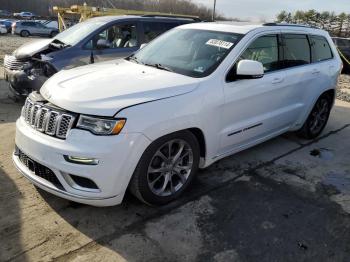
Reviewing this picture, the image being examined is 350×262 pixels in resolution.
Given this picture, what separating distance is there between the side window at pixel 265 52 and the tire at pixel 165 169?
51.1 inches

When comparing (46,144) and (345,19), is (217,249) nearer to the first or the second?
(46,144)

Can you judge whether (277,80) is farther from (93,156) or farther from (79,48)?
(79,48)

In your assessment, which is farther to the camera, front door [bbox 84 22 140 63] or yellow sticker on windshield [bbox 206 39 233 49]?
front door [bbox 84 22 140 63]

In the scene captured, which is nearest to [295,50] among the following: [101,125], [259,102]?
[259,102]

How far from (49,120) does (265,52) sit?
2.73 meters

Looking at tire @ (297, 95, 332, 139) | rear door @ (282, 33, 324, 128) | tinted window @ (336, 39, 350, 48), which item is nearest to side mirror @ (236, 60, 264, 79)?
rear door @ (282, 33, 324, 128)

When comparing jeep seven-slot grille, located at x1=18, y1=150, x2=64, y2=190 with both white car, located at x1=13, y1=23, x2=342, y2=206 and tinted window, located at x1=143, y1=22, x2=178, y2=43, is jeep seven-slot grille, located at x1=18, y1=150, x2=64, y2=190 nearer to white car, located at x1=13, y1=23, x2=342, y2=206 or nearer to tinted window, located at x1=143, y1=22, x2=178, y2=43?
white car, located at x1=13, y1=23, x2=342, y2=206

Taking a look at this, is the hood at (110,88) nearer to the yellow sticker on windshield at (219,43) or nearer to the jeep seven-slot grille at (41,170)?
the jeep seven-slot grille at (41,170)

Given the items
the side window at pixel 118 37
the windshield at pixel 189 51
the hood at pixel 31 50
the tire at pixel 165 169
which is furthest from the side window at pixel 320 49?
the hood at pixel 31 50

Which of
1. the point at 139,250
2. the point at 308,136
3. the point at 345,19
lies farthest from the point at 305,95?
the point at 345,19

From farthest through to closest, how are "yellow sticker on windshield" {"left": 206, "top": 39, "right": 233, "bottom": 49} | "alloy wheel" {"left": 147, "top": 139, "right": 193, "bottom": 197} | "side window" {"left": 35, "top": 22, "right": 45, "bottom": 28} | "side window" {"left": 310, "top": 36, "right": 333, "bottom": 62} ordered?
"side window" {"left": 35, "top": 22, "right": 45, "bottom": 28}, "side window" {"left": 310, "top": 36, "right": 333, "bottom": 62}, "yellow sticker on windshield" {"left": 206, "top": 39, "right": 233, "bottom": 49}, "alloy wheel" {"left": 147, "top": 139, "right": 193, "bottom": 197}

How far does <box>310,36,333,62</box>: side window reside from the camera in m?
5.60

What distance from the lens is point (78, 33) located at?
762 cm

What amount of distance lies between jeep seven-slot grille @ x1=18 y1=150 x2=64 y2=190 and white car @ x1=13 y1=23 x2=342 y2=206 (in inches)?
0.4
